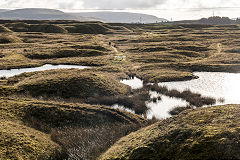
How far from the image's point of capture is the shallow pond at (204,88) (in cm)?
2969

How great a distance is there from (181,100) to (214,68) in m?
27.4

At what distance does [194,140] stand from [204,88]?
2969 cm

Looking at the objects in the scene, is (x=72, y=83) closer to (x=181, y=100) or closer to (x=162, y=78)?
(x=181, y=100)

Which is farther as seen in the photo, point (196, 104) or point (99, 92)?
point (99, 92)

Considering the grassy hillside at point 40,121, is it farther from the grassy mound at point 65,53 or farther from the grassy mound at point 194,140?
the grassy mound at point 65,53

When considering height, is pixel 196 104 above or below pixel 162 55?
below

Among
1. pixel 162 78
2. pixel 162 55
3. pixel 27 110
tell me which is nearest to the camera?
pixel 27 110

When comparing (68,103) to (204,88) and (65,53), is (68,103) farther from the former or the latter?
(65,53)

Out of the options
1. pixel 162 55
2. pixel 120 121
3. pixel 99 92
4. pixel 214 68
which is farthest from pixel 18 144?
pixel 162 55

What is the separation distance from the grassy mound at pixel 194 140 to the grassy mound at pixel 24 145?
14.6ft

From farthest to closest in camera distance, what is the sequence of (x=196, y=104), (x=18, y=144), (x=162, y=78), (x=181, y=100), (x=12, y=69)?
(x=12, y=69), (x=162, y=78), (x=181, y=100), (x=196, y=104), (x=18, y=144)

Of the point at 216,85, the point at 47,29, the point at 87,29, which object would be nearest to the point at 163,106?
the point at 216,85

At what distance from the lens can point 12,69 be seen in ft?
179

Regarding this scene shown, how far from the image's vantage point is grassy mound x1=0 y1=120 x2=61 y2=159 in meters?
14.1
